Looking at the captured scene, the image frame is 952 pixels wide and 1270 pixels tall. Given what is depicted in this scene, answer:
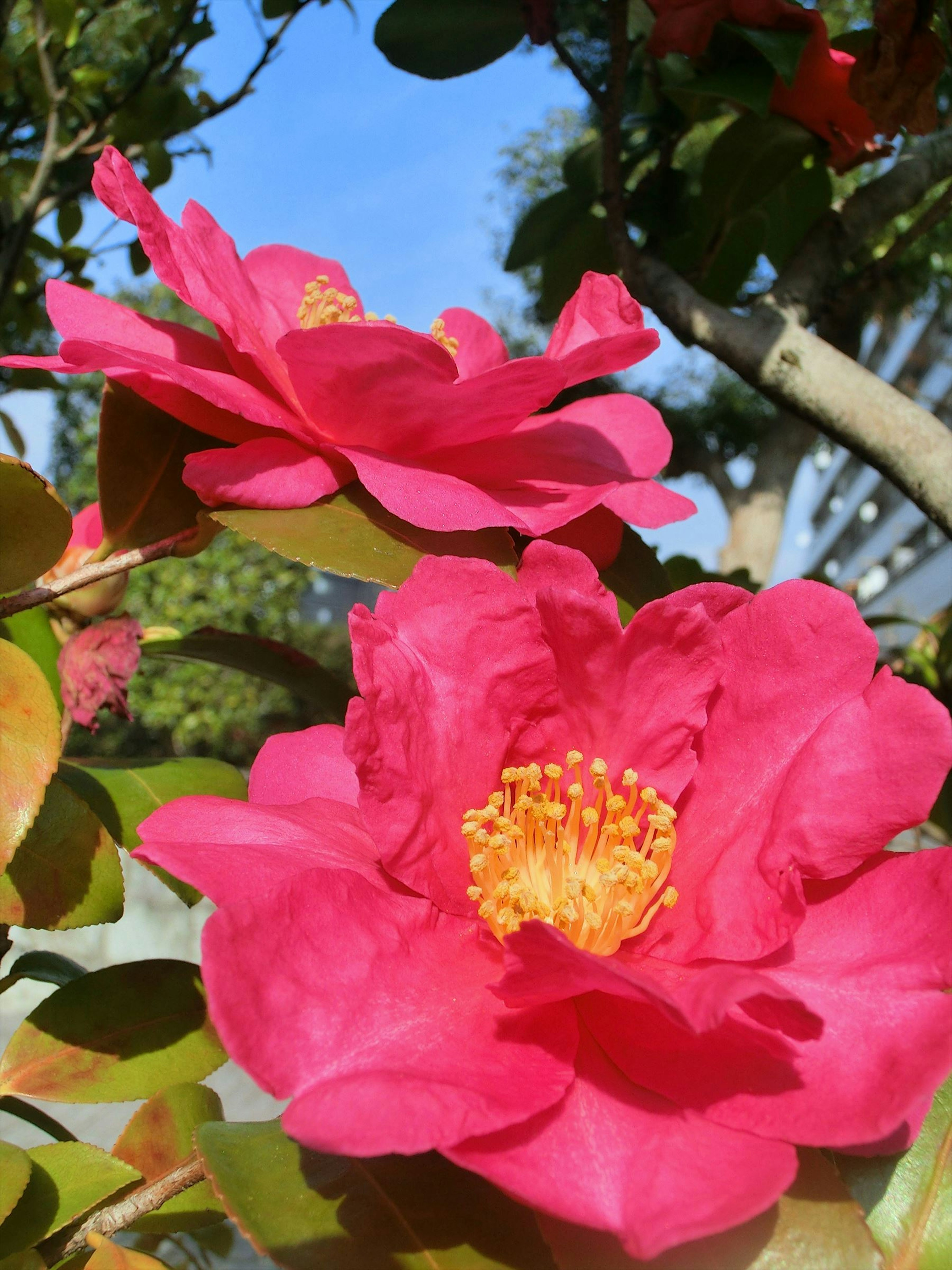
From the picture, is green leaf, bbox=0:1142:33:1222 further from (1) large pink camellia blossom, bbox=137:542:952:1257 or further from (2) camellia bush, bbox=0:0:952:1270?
(1) large pink camellia blossom, bbox=137:542:952:1257

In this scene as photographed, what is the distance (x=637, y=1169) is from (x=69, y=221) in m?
1.95

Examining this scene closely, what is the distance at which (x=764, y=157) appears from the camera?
0.97 metres

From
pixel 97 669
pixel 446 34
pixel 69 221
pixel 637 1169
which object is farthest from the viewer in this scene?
pixel 69 221

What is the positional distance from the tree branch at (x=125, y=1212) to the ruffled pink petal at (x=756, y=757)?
0.23 m

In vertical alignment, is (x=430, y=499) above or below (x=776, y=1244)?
above

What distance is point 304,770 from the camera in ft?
1.75

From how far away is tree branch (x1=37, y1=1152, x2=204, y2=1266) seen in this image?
0.44 m

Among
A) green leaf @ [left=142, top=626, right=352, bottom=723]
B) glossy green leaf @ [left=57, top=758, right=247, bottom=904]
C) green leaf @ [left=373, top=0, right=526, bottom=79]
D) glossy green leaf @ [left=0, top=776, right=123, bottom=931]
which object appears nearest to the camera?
glossy green leaf @ [left=0, top=776, right=123, bottom=931]

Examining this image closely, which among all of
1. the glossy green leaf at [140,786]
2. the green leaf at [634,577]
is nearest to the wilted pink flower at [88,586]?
the glossy green leaf at [140,786]

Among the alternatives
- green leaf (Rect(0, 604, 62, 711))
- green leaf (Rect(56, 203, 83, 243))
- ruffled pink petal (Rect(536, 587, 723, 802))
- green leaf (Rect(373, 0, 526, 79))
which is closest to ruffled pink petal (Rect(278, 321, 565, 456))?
ruffled pink petal (Rect(536, 587, 723, 802))

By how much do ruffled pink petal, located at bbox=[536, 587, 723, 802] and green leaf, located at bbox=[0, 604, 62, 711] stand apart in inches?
14.8

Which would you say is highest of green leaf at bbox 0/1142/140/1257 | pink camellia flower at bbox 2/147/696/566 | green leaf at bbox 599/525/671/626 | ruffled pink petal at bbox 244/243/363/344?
ruffled pink petal at bbox 244/243/363/344

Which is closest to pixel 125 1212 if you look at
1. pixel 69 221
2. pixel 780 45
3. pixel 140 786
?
pixel 140 786

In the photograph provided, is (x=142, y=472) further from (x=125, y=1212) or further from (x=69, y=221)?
(x=69, y=221)
